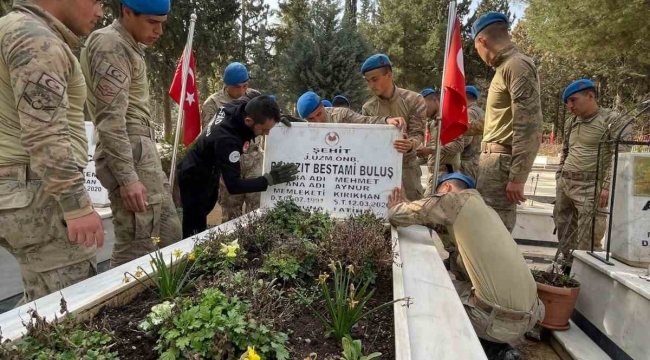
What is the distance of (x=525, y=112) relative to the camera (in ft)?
9.67

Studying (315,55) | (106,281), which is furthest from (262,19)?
(106,281)

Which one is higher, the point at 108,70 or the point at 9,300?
the point at 108,70

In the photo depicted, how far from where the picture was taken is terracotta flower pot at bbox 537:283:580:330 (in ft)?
9.04

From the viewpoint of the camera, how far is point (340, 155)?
3471mm

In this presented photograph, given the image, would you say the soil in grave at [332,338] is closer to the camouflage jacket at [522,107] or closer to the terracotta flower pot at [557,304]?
the terracotta flower pot at [557,304]

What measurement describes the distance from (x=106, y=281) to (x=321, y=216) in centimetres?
148

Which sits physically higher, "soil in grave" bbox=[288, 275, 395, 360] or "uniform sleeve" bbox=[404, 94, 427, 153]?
"uniform sleeve" bbox=[404, 94, 427, 153]

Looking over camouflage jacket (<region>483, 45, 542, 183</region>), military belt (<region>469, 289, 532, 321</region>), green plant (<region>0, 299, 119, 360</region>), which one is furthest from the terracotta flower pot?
green plant (<region>0, 299, 119, 360</region>)

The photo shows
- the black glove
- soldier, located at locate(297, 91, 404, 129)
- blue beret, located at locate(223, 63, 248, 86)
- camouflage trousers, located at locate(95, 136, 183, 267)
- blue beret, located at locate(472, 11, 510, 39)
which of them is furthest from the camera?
blue beret, located at locate(223, 63, 248, 86)

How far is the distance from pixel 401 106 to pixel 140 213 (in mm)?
2476

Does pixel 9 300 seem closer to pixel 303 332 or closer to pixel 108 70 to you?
pixel 108 70

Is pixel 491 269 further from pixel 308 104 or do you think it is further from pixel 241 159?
pixel 241 159

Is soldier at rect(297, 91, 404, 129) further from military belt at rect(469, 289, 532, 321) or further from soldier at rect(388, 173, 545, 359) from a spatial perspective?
military belt at rect(469, 289, 532, 321)

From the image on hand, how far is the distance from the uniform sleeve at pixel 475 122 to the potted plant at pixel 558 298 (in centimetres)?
246
